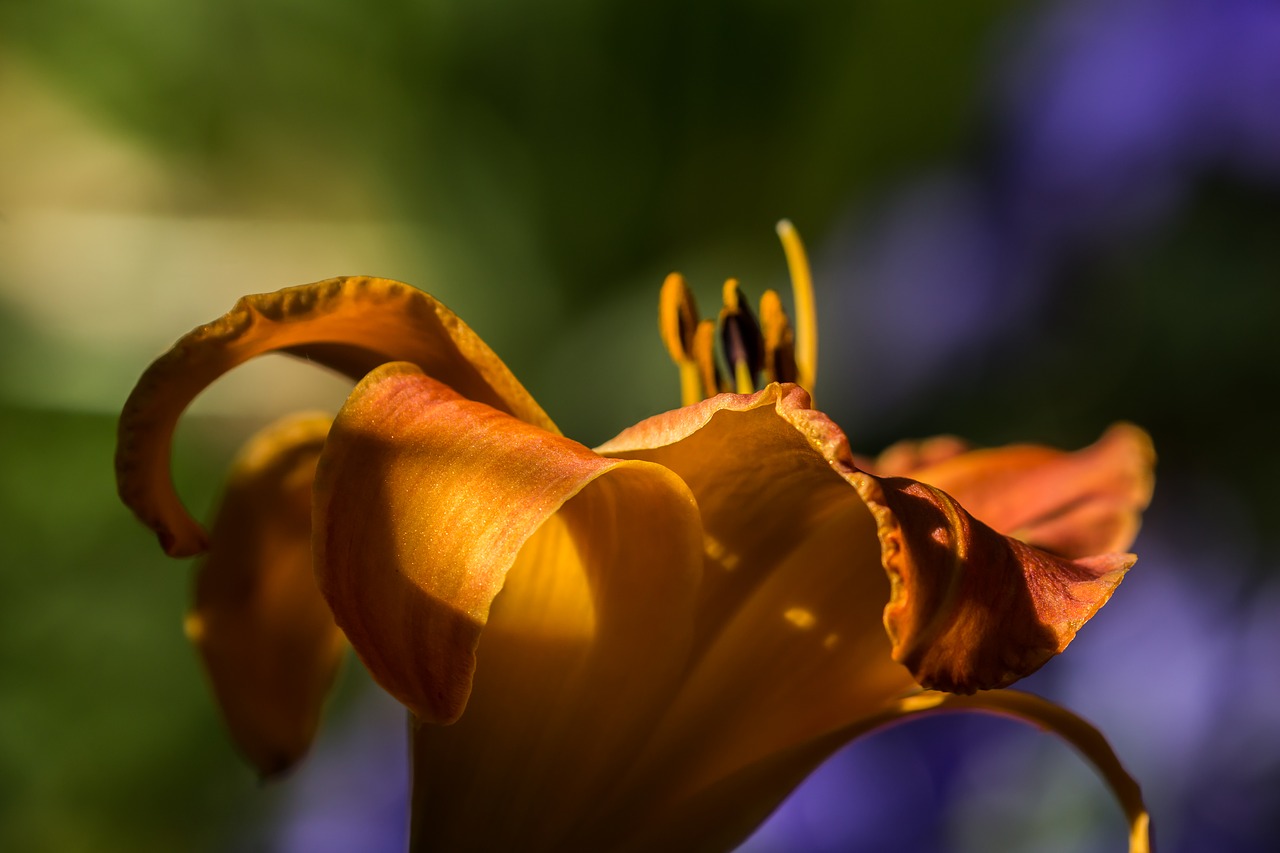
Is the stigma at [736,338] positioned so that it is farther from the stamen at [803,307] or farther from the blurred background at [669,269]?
the blurred background at [669,269]

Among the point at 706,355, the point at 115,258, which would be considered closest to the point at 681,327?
the point at 706,355

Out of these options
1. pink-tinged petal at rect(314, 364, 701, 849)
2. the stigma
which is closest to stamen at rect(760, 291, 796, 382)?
the stigma

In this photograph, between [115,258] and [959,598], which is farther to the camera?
[115,258]

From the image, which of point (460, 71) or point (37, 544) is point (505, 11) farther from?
point (37, 544)

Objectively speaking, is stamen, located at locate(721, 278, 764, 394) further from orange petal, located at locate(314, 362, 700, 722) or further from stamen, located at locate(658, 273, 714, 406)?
orange petal, located at locate(314, 362, 700, 722)

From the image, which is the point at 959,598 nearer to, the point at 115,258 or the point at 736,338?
the point at 736,338
